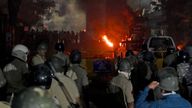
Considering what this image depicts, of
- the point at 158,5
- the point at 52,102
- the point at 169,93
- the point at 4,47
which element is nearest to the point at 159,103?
the point at 169,93

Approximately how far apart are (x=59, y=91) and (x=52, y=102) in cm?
330

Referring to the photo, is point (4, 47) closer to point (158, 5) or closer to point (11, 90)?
point (11, 90)

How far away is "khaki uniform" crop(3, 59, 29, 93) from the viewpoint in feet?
28.0

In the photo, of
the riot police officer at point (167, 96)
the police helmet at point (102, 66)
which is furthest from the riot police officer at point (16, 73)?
the police helmet at point (102, 66)

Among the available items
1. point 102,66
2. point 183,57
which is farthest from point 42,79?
point 102,66

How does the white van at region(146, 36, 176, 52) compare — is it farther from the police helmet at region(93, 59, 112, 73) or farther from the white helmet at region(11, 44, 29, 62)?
the white helmet at region(11, 44, 29, 62)

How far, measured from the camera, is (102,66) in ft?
→ 64.1

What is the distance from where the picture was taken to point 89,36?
5550cm

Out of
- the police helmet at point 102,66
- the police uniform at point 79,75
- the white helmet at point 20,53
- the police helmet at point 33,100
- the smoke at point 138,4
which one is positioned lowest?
the police helmet at point 102,66

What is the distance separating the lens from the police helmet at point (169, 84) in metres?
5.91

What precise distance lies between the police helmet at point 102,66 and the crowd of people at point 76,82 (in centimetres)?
372

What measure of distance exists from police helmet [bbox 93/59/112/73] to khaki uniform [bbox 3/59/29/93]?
34.2ft

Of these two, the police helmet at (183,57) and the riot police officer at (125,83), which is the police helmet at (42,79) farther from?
the police helmet at (183,57)

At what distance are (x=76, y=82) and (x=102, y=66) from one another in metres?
9.99
